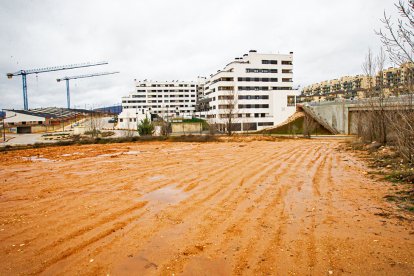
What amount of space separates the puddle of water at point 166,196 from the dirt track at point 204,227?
32mm

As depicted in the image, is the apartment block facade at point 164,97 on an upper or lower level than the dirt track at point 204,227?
upper

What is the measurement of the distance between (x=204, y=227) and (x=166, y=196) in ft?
8.87

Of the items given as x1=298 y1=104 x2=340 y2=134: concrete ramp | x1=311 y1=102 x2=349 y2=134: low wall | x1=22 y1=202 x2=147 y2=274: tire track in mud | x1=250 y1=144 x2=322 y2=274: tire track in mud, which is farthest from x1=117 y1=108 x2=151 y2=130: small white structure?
x1=250 y1=144 x2=322 y2=274: tire track in mud

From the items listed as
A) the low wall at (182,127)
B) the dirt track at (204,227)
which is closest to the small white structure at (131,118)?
the low wall at (182,127)

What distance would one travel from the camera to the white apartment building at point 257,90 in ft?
186

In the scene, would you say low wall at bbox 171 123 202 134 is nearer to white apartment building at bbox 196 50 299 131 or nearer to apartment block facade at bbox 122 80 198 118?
white apartment building at bbox 196 50 299 131

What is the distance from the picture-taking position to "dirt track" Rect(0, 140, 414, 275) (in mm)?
4207

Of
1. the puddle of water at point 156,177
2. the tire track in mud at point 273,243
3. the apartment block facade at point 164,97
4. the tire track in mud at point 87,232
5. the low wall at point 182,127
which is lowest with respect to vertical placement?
the tire track in mud at point 273,243

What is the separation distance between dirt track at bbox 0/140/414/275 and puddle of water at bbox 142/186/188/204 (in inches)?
1.3

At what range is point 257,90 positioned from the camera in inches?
2290

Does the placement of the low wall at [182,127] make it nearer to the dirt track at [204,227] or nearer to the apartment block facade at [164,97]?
the apartment block facade at [164,97]

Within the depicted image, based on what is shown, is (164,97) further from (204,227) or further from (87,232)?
(204,227)

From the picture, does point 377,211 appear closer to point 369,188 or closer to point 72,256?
point 369,188

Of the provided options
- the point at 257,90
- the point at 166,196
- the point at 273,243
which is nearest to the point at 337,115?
the point at 257,90
